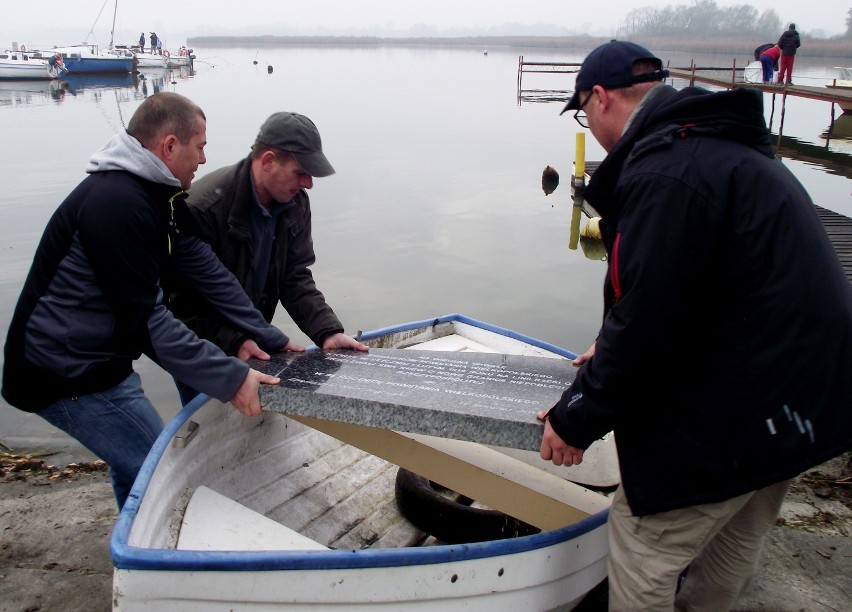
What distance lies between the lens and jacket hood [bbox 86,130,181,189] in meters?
2.88

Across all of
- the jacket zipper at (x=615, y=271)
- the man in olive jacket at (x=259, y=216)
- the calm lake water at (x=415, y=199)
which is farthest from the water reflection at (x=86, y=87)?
the jacket zipper at (x=615, y=271)

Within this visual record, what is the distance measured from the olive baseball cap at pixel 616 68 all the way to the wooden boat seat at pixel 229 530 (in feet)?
6.96

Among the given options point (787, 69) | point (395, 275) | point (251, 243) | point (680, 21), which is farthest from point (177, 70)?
point (680, 21)

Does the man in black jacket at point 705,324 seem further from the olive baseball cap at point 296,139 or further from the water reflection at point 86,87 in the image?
the water reflection at point 86,87

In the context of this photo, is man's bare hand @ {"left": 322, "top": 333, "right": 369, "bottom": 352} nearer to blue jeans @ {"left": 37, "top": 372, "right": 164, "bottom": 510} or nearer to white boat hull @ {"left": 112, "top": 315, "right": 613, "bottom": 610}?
white boat hull @ {"left": 112, "top": 315, "right": 613, "bottom": 610}

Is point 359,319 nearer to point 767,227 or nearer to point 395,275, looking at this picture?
point 395,275

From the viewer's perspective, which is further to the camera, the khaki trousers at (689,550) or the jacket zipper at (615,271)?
the khaki trousers at (689,550)

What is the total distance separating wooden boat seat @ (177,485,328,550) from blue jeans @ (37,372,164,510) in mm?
352

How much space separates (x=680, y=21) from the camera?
162875mm

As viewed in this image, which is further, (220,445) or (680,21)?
(680,21)

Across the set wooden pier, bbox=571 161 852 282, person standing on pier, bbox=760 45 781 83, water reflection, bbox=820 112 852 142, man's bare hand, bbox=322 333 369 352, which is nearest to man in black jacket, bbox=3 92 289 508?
man's bare hand, bbox=322 333 369 352

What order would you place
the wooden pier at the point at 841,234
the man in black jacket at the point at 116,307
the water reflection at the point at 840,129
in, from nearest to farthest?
1. the man in black jacket at the point at 116,307
2. the wooden pier at the point at 841,234
3. the water reflection at the point at 840,129

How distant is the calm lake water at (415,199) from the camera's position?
10.6m

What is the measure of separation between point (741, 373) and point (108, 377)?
8.28 feet
